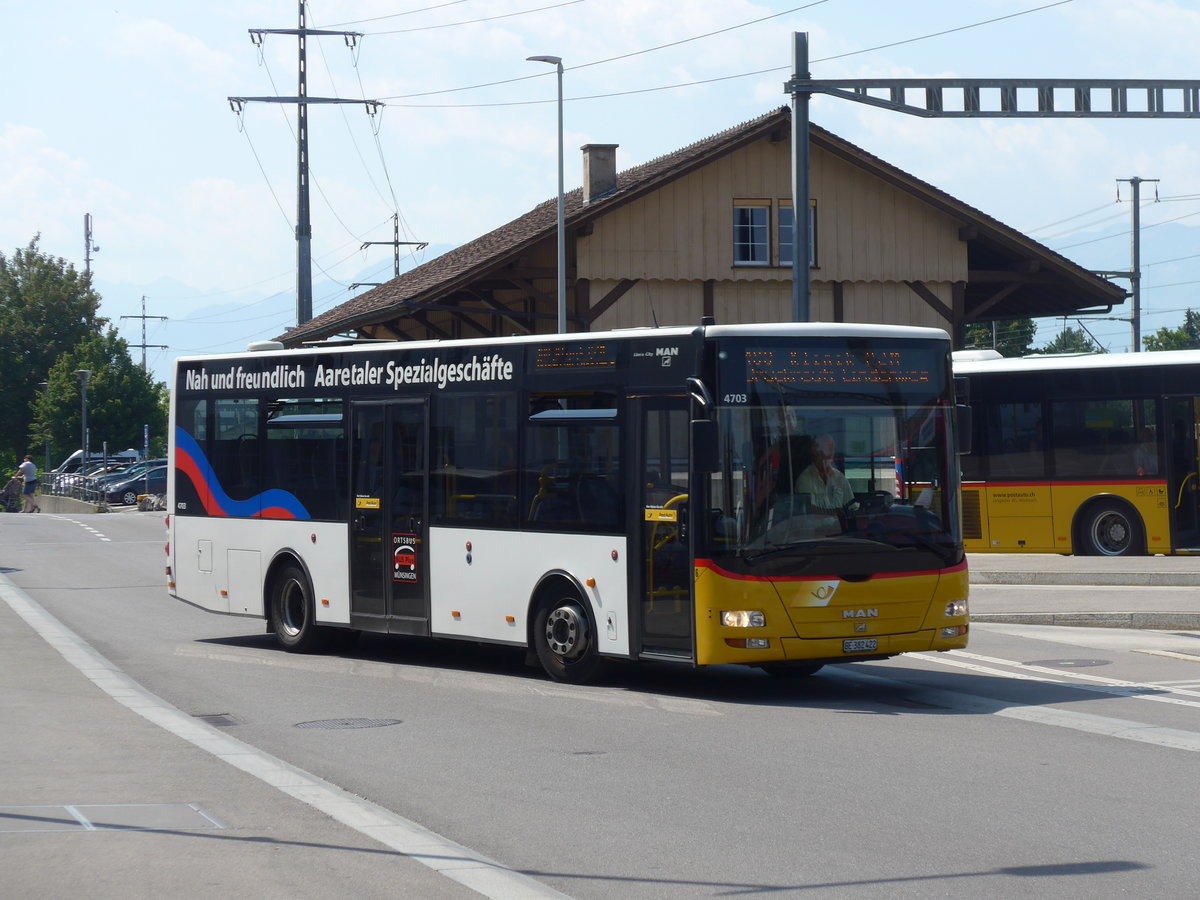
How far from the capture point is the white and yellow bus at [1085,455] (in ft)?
80.1

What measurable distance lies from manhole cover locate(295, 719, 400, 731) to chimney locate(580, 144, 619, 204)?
98.7 feet

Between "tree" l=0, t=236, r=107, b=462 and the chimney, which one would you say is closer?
the chimney

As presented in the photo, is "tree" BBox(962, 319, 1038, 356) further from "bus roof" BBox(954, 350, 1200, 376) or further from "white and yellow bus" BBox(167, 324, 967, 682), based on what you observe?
"white and yellow bus" BBox(167, 324, 967, 682)

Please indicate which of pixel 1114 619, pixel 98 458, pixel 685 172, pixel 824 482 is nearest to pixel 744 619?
pixel 824 482

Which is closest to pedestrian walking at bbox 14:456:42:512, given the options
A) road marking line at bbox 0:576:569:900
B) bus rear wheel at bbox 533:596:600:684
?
road marking line at bbox 0:576:569:900

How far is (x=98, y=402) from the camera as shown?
8944cm

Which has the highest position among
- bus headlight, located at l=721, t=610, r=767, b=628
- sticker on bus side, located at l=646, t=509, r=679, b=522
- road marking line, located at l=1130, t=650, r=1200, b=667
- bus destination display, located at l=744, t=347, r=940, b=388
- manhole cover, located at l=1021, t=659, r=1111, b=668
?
bus destination display, located at l=744, t=347, r=940, b=388

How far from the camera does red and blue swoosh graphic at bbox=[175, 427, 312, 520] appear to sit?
661 inches

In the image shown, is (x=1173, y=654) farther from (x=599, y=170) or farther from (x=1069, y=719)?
(x=599, y=170)

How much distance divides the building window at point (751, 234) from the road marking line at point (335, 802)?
24.0 meters

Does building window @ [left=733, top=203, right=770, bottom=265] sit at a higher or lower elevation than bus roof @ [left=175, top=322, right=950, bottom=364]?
higher

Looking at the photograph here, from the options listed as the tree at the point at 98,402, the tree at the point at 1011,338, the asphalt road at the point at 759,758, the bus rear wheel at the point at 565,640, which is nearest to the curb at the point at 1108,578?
the asphalt road at the point at 759,758

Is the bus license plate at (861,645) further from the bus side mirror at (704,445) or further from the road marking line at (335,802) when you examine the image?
the road marking line at (335,802)

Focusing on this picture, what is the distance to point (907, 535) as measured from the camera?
12.7 m
